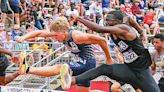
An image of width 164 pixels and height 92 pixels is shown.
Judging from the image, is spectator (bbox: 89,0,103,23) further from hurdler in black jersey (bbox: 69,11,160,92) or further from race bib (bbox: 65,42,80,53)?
hurdler in black jersey (bbox: 69,11,160,92)

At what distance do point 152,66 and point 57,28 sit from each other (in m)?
1.76

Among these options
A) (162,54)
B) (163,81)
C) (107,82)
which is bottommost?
(107,82)

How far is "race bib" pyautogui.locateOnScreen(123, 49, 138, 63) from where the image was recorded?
7617mm

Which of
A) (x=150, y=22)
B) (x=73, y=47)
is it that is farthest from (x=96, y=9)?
(x=73, y=47)

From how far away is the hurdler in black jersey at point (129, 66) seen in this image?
24.7 ft

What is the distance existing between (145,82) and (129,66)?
363 millimetres

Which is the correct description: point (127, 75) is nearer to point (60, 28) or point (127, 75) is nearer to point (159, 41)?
point (159, 41)

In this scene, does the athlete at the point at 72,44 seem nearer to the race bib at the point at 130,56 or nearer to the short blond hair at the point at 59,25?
the short blond hair at the point at 59,25

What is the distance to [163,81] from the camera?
342 inches

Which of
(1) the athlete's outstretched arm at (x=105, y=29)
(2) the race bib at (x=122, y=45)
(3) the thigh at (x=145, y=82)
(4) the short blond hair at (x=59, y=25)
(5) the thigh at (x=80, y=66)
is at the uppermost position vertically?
(1) the athlete's outstretched arm at (x=105, y=29)

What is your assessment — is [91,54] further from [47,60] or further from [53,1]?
[53,1]

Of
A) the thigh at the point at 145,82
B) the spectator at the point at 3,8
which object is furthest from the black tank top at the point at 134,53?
the spectator at the point at 3,8

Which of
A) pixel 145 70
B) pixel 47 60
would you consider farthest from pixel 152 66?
pixel 47 60

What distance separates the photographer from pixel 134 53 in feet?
25.0
